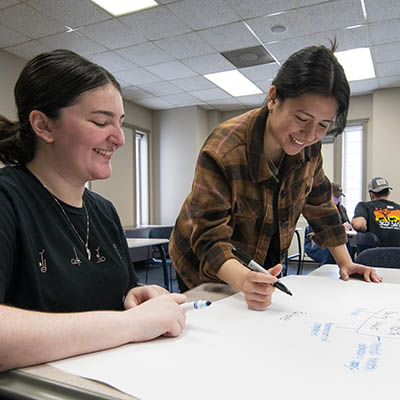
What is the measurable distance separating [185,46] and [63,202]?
3.53 metres

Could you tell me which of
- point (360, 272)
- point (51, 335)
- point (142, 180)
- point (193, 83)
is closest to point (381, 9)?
point (193, 83)

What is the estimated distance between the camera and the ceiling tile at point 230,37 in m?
3.58

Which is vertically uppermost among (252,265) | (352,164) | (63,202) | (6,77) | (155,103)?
(155,103)

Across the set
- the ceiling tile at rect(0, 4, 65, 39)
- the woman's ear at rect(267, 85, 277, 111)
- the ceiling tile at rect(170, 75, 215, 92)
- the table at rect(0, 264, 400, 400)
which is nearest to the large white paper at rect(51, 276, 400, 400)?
the table at rect(0, 264, 400, 400)

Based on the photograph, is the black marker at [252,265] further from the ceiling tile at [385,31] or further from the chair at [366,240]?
the ceiling tile at [385,31]

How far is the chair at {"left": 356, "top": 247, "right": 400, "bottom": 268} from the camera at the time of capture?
5.36 feet

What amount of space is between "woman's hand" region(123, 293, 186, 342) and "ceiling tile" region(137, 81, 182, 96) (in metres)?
4.84

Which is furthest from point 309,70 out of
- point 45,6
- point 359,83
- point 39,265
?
point 359,83

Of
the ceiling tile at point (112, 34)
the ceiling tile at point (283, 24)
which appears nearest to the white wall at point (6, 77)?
the ceiling tile at point (112, 34)

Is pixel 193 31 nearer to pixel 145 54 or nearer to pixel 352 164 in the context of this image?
pixel 145 54

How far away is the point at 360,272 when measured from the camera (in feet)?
3.69

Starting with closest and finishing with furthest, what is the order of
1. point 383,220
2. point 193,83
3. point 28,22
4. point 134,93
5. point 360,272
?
point 360,272
point 383,220
point 28,22
point 193,83
point 134,93

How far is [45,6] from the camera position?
315 cm

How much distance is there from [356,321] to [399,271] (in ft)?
2.28
